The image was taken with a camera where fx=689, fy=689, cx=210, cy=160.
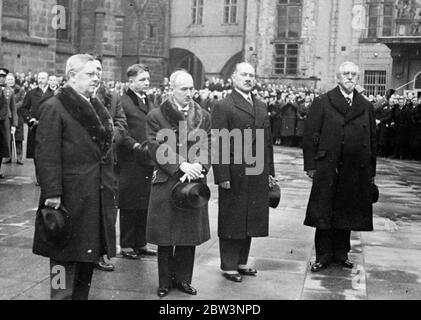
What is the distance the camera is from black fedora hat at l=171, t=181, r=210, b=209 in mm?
5816

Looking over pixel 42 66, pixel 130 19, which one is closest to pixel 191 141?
pixel 42 66

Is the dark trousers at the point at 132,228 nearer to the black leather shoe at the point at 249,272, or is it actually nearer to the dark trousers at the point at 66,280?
the black leather shoe at the point at 249,272

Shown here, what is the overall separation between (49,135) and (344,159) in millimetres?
3420

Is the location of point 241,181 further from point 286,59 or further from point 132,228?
point 286,59

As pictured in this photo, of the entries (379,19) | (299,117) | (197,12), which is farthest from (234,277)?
(197,12)

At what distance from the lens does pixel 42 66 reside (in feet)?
97.6

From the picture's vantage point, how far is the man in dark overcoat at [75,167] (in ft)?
16.3

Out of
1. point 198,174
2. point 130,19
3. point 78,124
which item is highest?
point 130,19

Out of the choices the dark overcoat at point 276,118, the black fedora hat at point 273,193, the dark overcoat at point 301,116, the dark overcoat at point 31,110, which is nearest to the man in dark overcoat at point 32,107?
the dark overcoat at point 31,110

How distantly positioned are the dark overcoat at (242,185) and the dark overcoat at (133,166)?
3.30ft

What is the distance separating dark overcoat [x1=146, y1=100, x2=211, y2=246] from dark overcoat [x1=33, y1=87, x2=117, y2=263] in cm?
86

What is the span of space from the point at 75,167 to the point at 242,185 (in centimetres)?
208

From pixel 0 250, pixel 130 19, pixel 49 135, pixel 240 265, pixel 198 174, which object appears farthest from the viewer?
pixel 130 19
